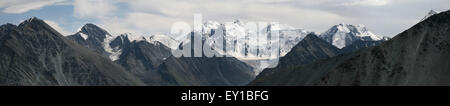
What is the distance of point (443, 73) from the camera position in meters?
180

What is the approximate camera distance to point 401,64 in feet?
620

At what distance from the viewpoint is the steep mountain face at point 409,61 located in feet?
598

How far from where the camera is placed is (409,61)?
18912cm

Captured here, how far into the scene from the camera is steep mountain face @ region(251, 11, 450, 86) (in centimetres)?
18238
